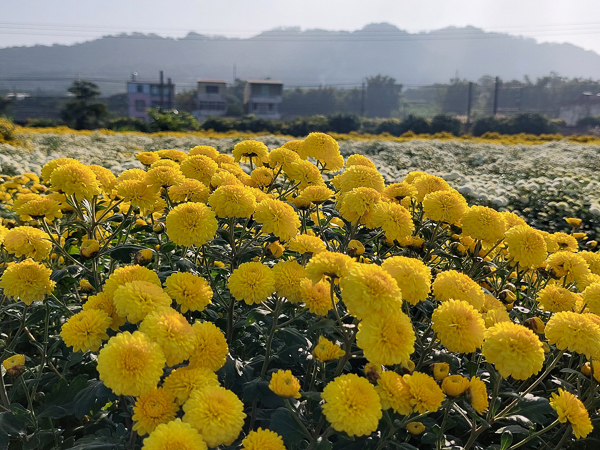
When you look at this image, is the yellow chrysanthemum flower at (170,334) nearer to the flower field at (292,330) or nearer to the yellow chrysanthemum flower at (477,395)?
the flower field at (292,330)

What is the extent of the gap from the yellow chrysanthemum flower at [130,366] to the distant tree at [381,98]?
8729 centimetres

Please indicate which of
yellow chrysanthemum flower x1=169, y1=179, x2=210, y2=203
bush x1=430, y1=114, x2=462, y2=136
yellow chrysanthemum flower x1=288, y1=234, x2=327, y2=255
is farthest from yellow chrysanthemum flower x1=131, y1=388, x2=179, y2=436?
bush x1=430, y1=114, x2=462, y2=136

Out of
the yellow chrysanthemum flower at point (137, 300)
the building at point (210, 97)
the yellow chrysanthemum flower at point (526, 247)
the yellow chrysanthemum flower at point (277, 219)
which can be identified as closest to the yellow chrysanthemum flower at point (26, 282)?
the yellow chrysanthemum flower at point (137, 300)

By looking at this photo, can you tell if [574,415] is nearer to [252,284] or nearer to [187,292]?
[252,284]

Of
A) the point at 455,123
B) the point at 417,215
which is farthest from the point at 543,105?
the point at 417,215

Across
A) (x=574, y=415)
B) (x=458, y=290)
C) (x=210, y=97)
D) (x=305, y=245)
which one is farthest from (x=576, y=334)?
(x=210, y=97)

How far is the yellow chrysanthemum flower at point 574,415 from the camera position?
1253 mm

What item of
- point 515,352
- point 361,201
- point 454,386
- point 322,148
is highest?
point 322,148

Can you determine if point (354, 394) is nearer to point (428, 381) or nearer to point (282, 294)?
point (428, 381)

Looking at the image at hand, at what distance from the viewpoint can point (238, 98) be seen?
79.9 metres

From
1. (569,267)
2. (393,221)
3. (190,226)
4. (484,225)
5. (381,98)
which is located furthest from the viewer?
(381,98)

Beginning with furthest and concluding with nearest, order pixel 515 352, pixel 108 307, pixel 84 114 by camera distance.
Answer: pixel 84 114 → pixel 108 307 → pixel 515 352

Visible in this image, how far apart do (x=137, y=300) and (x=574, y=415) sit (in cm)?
130

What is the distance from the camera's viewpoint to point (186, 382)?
109 cm
